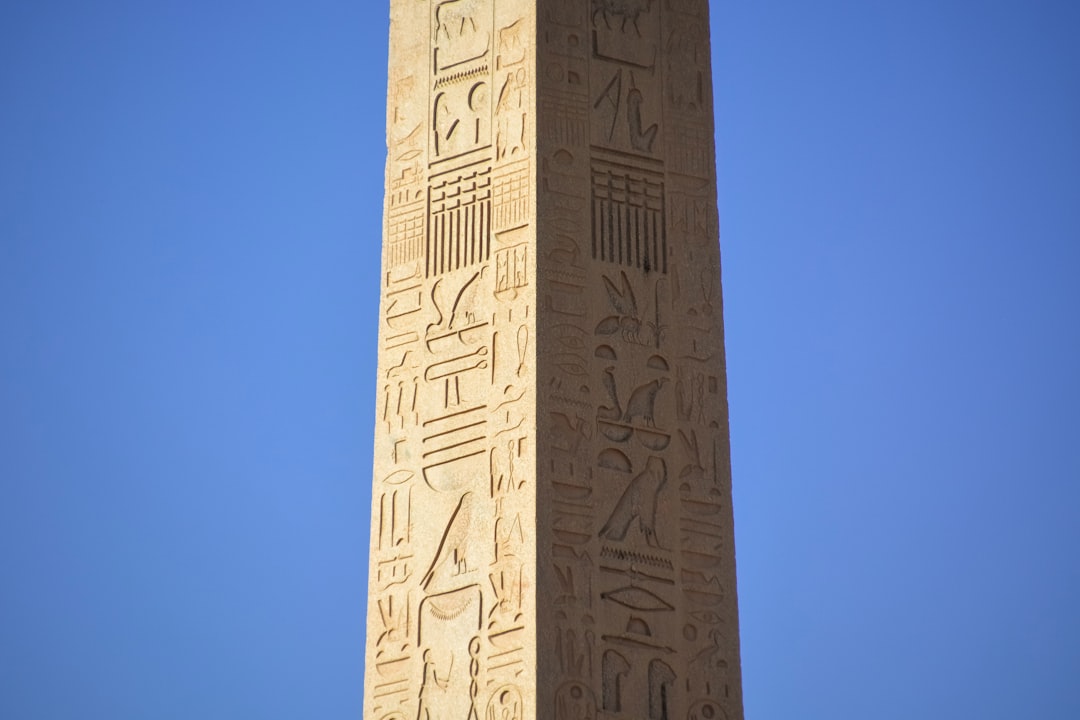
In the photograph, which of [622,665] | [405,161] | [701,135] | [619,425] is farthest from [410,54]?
[622,665]

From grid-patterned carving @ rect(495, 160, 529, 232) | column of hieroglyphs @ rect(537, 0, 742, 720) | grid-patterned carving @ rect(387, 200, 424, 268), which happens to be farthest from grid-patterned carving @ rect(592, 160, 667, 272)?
grid-patterned carving @ rect(387, 200, 424, 268)

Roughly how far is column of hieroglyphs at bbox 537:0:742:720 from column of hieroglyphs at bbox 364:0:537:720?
4.9 inches

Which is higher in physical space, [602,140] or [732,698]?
[602,140]

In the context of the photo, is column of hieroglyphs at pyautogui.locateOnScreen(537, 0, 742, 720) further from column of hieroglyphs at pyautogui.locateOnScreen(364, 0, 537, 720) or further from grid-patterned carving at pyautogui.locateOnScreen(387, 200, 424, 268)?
grid-patterned carving at pyautogui.locateOnScreen(387, 200, 424, 268)

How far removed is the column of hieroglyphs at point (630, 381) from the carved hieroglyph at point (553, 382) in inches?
0.4

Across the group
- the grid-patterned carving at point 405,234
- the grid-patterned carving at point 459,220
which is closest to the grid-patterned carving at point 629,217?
the grid-patterned carving at point 459,220

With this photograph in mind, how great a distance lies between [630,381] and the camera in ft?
43.6

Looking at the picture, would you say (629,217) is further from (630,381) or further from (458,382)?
(458,382)

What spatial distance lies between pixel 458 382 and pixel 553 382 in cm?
53

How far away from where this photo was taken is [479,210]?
13.6 m

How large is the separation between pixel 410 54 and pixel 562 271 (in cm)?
A: 173

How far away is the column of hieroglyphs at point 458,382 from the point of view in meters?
12.8

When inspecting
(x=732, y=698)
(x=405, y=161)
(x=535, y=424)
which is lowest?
(x=732, y=698)

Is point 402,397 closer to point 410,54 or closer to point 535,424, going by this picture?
point 535,424
